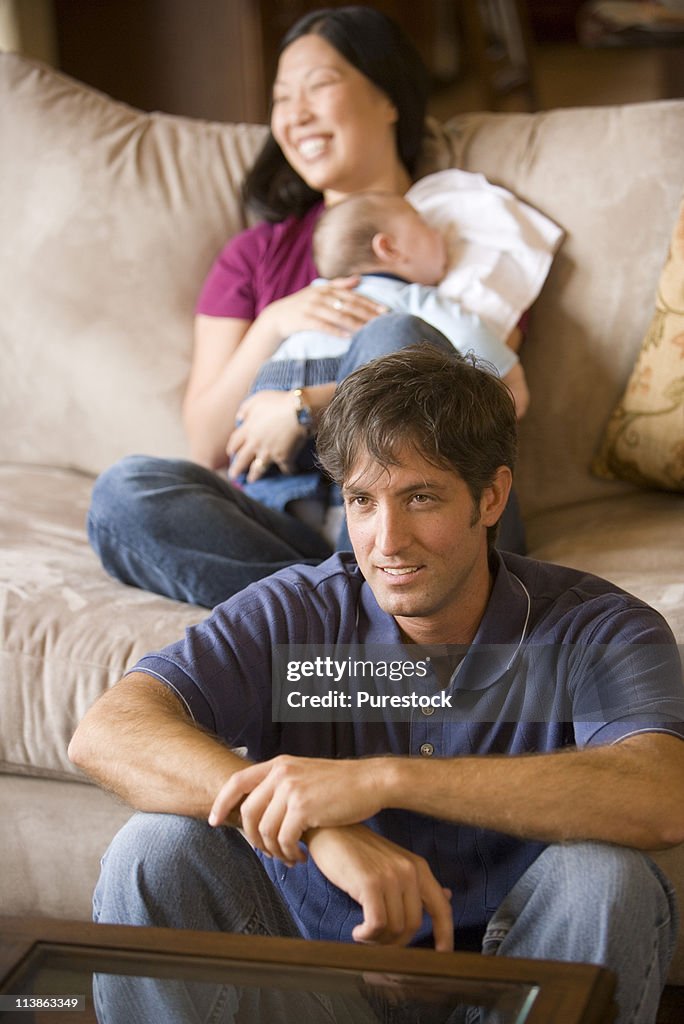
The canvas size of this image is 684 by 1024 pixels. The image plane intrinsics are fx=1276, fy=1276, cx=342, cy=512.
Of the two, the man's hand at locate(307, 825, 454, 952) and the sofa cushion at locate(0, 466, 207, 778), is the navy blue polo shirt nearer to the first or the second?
the man's hand at locate(307, 825, 454, 952)

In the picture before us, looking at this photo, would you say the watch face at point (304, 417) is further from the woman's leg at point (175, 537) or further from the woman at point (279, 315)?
the woman's leg at point (175, 537)

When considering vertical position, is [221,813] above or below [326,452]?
below

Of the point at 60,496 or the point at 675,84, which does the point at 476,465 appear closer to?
the point at 60,496

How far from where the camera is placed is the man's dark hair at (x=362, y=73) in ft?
6.79

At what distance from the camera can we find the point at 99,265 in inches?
85.2

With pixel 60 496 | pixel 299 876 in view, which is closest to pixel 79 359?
pixel 60 496

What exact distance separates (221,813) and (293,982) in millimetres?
238

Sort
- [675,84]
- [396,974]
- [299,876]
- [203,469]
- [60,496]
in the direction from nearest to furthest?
[396,974]
[299,876]
[203,469]
[60,496]
[675,84]

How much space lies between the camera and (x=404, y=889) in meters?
1.02

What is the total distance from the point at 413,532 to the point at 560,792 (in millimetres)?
269

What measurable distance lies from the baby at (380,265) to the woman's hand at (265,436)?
45mm

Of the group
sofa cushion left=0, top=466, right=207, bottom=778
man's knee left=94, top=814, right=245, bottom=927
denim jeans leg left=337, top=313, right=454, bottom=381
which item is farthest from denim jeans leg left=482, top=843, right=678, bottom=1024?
denim jeans leg left=337, top=313, right=454, bottom=381

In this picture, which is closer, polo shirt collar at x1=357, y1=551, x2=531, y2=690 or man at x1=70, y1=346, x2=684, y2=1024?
man at x1=70, y1=346, x2=684, y2=1024

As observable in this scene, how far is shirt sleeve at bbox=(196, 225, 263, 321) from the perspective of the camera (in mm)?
2074
